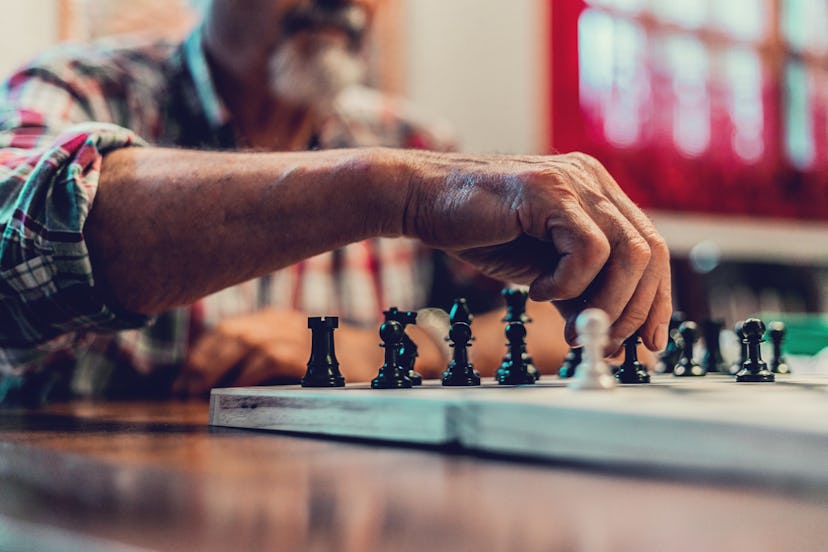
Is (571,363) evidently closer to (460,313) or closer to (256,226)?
(460,313)

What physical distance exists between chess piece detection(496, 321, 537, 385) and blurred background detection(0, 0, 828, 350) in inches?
98.7

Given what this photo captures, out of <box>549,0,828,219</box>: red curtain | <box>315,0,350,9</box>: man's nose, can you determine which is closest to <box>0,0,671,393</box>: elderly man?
<box>315,0,350,9</box>: man's nose

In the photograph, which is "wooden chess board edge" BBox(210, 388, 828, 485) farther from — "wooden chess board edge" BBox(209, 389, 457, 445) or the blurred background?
the blurred background

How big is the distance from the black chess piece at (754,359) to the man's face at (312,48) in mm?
1397

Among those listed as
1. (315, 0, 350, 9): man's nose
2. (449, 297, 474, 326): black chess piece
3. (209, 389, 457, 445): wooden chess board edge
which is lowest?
(209, 389, 457, 445): wooden chess board edge

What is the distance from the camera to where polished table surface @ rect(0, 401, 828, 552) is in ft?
1.11

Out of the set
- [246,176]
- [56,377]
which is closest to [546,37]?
[56,377]

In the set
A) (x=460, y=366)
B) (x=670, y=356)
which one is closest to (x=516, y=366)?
(x=460, y=366)

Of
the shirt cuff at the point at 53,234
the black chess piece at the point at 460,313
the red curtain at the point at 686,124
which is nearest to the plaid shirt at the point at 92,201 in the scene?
the shirt cuff at the point at 53,234

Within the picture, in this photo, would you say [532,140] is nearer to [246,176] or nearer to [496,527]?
[246,176]

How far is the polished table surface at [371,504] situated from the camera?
337 millimetres

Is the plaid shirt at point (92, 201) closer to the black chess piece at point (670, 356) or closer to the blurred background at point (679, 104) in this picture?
the blurred background at point (679, 104)

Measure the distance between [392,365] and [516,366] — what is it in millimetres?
128

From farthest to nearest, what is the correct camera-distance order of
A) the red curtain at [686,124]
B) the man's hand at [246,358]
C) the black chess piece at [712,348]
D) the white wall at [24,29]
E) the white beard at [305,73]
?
Answer: the red curtain at [686,124] → the white wall at [24,29] → the white beard at [305,73] → the man's hand at [246,358] → the black chess piece at [712,348]
